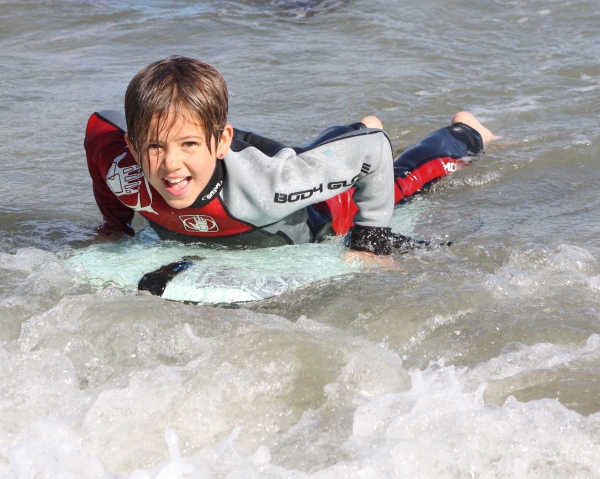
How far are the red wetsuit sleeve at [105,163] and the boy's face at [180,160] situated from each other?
0.41 metres

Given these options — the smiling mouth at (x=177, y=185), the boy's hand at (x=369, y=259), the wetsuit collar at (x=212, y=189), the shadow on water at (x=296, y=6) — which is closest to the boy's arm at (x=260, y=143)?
the wetsuit collar at (x=212, y=189)

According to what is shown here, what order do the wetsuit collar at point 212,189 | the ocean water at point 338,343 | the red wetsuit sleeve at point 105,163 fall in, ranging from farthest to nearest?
the red wetsuit sleeve at point 105,163, the wetsuit collar at point 212,189, the ocean water at point 338,343

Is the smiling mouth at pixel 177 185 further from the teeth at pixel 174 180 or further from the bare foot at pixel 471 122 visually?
the bare foot at pixel 471 122

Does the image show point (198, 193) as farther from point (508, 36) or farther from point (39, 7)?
point (39, 7)

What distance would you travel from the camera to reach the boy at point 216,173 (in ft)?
9.76

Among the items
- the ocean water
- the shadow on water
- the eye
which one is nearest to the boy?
the eye

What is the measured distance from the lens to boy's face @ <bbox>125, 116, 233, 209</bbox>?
297 cm

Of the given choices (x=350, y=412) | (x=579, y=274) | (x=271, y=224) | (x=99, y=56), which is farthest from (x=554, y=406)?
(x=99, y=56)

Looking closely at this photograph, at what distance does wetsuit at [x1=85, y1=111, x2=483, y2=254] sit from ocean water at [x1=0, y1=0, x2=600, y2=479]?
0.19 m

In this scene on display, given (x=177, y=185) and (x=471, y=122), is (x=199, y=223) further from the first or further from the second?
(x=471, y=122)

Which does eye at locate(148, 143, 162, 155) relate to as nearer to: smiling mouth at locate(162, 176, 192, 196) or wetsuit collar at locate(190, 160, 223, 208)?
smiling mouth at locate(162, 176, 192, 196)

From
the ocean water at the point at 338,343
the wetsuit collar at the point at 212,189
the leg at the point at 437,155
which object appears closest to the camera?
the ocean water at the point at 338,343

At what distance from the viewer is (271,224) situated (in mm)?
3473

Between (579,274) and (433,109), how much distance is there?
296 cm
